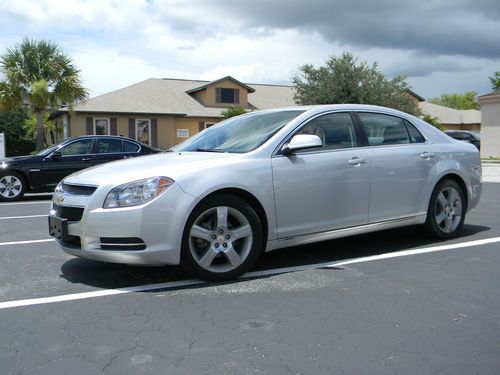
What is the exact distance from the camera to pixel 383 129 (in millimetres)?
5832

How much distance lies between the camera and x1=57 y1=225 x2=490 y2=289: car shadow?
4.66 m

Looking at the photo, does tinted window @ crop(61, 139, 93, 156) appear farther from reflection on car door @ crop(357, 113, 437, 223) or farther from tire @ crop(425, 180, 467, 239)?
tire @ crop(425, 180, 467, 239)

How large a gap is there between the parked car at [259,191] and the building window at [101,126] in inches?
1042

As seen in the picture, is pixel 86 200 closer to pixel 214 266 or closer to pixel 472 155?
A: pixel 214 266

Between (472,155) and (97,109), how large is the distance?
26.9 metres

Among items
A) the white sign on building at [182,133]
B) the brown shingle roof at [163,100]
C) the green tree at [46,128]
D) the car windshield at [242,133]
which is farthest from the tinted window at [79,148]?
the green tree at [46,128]

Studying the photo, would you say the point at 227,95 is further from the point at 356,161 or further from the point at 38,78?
the point at 356,161

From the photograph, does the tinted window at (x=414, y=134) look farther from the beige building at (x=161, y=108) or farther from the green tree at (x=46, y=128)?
the green tree at (x=46, y=128)

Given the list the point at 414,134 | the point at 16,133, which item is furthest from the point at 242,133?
the point at 16,133

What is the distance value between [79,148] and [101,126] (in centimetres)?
1951

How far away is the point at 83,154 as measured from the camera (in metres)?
12.3

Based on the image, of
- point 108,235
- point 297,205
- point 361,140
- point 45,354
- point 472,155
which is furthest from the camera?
point 472,155

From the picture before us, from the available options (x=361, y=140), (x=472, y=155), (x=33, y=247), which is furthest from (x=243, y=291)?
(x=472, y=155)

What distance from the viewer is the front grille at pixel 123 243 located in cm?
426
